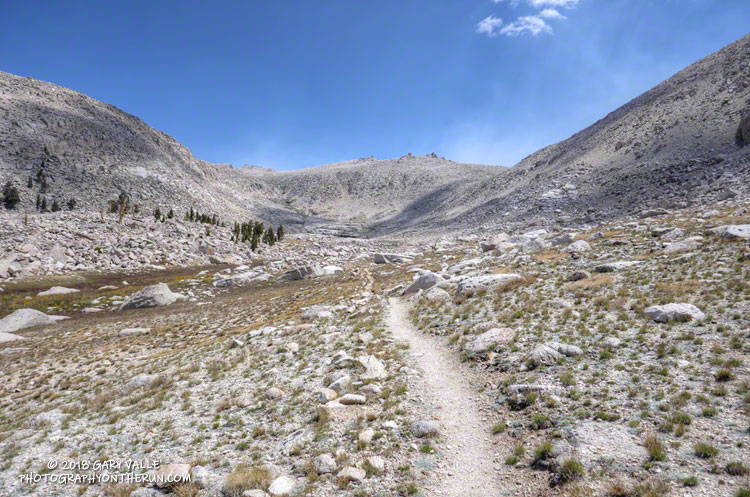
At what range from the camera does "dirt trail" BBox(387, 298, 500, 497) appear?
22.0 feet

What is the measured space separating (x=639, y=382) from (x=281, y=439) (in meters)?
→ 9.79

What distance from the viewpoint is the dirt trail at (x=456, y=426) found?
6.70 metres

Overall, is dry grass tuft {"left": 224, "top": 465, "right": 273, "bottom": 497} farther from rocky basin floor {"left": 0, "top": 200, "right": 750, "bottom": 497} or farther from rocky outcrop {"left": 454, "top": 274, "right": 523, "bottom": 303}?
rocky outcrop {"left": 454, "top": 274, "right": 523, "bottom": 303}

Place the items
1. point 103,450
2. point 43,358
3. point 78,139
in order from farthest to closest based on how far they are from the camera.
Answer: point 78,139 → point 43,358 → point 103,450

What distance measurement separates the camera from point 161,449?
9188 millimetres

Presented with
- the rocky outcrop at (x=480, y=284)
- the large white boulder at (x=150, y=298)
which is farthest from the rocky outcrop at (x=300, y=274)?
the rocky outcrop at (x=480, y=284)

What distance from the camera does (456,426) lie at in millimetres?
8648

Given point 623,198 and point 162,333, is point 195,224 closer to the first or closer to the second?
point 162,333

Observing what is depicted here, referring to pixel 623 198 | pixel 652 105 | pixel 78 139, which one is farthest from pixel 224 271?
pixel 652 105

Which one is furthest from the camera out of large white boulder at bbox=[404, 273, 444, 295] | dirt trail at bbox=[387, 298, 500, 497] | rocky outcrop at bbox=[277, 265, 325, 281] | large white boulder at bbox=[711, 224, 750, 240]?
rocky outcrop at bbox=[277, 265, 325, 281]

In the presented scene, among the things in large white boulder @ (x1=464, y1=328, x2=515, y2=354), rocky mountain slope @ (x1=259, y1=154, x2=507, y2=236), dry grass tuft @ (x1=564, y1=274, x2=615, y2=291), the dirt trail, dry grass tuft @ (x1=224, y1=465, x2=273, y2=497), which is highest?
rocky mountain slope @ (x1=259, y1=154, x2=507, y2=236)

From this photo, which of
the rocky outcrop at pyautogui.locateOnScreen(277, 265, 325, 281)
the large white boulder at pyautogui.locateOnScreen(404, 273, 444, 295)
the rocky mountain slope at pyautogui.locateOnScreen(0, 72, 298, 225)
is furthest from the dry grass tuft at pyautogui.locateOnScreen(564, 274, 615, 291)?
the rocky mountain slope at pyautogui.locateOnScreen(0, 72, 298, 225)

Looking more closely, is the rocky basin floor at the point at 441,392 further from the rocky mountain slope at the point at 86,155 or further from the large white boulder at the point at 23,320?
the rocky mountain slope at the point at 86,155

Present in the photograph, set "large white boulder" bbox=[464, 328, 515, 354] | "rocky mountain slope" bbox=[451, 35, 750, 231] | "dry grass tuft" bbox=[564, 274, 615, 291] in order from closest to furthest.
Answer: "large white boulder" bbox=[464, 328, 515, 354] < "dry grass tuft" bbox=[564, 274, 615, 291] < "rocky mountain slope" bbox=[451, 35, 750, 231]
